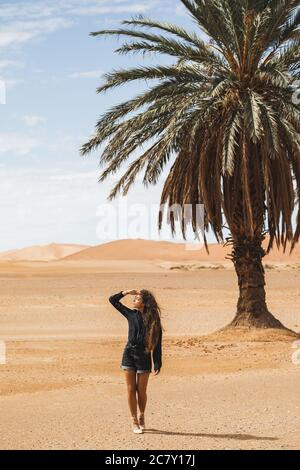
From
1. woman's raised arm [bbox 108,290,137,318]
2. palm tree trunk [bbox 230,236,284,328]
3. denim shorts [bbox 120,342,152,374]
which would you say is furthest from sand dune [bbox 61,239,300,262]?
denim shorts [bbox 120,342,152,374]

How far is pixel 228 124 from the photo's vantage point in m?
19.4

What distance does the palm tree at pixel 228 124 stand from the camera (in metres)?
19.5

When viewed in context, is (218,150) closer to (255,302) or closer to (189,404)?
(255,302)

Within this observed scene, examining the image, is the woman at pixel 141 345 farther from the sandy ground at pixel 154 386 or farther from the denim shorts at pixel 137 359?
the sandy ground at pixel 154 386

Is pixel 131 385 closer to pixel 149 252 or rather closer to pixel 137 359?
pixel 137 359

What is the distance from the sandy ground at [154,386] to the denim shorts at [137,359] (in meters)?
0.84

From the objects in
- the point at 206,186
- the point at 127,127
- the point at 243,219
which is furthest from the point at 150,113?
the point at 243,219

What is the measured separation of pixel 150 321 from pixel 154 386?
483cm

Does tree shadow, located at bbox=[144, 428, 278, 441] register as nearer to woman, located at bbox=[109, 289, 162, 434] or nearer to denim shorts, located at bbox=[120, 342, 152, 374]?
woman, located at bbox=[109, 289, 162, 434]

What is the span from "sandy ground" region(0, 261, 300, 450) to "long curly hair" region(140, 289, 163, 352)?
1149 millimetres

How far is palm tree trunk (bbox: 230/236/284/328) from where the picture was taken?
21.2m

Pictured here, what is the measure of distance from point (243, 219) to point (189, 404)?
9.30 m

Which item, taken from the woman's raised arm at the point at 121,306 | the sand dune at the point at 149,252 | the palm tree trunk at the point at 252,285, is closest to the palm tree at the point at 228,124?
the palm tree trunk at the point at 252,285

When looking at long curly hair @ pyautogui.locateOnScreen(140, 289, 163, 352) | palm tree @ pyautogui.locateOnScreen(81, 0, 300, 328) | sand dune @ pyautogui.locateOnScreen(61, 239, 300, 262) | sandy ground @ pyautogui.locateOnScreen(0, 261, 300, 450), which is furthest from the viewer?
sand dune @ pyautogui.locateOnScreen(61, 239, 300, 262)
